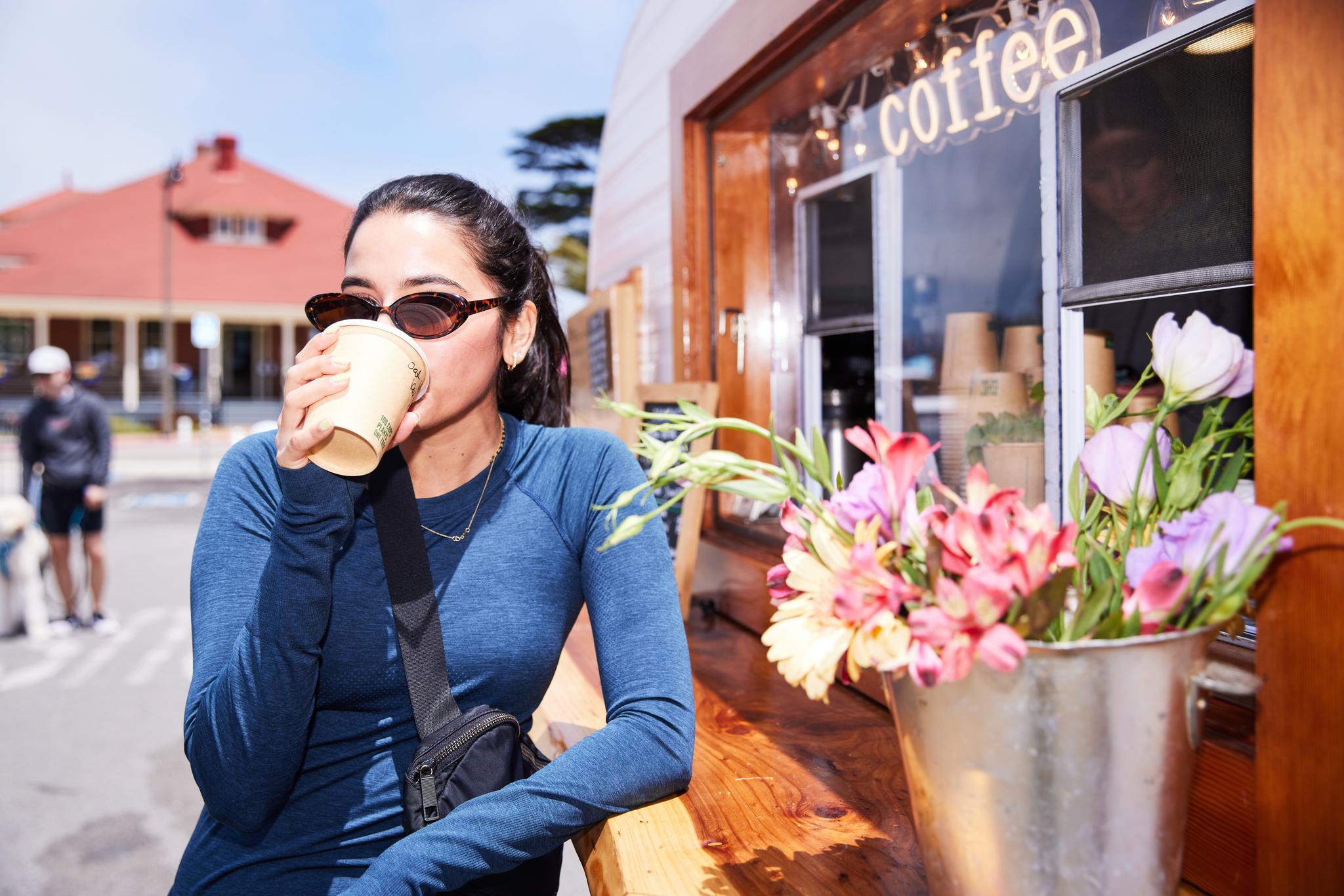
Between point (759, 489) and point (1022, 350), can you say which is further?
point (1022, 350)

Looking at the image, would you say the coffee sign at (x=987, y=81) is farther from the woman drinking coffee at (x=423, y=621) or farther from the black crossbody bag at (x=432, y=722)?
the black crossbody bag at (x=432, y=722)

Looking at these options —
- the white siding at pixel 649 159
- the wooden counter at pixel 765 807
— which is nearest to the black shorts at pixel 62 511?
the white siding at pixel 649 159

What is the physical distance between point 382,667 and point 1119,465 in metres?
1.08

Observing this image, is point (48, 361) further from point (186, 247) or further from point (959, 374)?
point (186, 247)

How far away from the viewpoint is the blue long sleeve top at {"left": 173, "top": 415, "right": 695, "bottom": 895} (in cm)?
130

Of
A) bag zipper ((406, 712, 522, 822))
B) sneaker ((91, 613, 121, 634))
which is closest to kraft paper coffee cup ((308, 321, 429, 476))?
bag zipper ((406, 712, 522, 822))

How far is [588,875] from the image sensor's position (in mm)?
1377

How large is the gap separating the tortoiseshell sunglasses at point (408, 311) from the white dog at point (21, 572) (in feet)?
18.6

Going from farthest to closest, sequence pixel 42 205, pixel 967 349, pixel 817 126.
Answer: pixel 42 205 → pixel 817 126 → pixel 967 349

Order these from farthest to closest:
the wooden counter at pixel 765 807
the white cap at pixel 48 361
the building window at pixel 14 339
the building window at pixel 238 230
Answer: the building window at pixel 238 230, the building window at pixel 14 339, the white cap at pixel 48 361, the wooden counter at pixel 765 807

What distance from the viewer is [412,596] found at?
4.81ft

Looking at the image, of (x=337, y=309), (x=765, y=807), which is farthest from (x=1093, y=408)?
(x=337, y=309)

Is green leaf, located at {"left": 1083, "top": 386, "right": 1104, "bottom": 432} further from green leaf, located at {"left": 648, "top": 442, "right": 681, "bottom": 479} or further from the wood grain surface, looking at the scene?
green leaf, located at {"left": 648, "top": 442, "right": 681, "bottom": 479}

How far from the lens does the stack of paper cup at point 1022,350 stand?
2432mm
